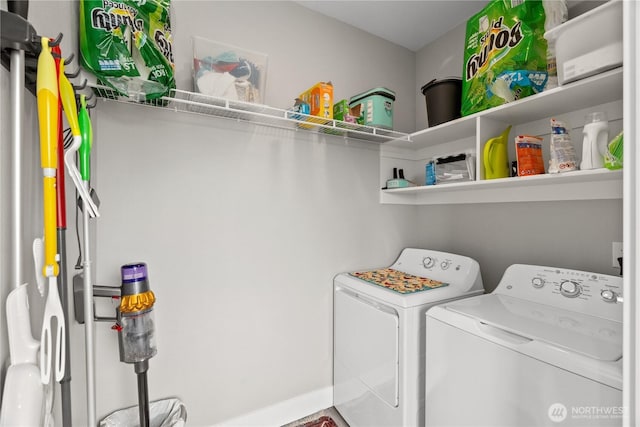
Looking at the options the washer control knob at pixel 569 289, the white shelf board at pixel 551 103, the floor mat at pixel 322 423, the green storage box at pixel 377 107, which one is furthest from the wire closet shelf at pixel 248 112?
the floor mat at pixel 322 423

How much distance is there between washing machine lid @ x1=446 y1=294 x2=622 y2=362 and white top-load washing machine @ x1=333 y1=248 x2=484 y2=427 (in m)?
0.20

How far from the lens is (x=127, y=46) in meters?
1.09

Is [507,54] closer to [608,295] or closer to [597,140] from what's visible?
[597,140]

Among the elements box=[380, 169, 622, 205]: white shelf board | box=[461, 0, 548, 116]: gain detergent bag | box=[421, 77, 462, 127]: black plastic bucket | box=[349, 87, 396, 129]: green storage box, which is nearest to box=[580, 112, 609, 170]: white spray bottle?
box=[380, 169, 622, 205]: white shelf board

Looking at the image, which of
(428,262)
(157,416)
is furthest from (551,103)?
(157,416)

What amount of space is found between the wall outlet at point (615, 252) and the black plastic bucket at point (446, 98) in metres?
1.02

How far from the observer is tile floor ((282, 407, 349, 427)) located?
177cm

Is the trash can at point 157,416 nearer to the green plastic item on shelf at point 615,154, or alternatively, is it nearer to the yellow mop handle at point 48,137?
the yellow mop handle at point 48,137

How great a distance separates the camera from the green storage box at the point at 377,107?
1.75 m

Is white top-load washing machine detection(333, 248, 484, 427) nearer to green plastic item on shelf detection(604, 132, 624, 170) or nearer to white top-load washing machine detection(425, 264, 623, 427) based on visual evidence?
white top-load washing machine detection(425, 264, 623, 427)

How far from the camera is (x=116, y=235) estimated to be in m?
1.33

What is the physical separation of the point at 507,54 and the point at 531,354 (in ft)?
4.40

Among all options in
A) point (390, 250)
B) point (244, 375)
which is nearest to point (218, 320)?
point (244, 375)

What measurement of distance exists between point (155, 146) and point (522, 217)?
2.09m
